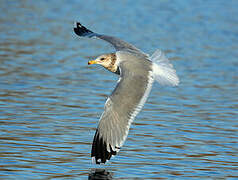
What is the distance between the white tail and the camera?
6.57 meters

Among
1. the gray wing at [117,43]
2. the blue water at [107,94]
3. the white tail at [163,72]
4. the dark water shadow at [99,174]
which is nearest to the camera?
the dark water shadow at [99,174]

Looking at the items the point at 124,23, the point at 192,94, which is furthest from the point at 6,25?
the point at 192,94

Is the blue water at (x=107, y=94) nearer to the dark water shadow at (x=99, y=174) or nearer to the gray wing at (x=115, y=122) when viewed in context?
the dark water shadow at (x=99, y=174)

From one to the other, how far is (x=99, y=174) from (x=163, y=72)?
151cm

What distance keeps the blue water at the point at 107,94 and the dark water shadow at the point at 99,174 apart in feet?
0.03

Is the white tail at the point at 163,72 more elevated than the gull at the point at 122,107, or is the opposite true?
the white tail at the point at 163,72

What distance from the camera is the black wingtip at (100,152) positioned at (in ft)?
19.4

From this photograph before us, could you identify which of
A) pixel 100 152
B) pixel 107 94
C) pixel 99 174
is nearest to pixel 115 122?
pixel 100 152

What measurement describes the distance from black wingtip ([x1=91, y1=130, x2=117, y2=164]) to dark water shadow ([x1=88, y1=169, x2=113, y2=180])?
0.13m

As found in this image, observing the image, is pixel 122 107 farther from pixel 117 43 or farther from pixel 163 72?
pixel 117 43

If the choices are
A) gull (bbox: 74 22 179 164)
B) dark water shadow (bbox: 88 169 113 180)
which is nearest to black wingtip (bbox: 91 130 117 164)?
gull (bbox: 74 22 179 164)

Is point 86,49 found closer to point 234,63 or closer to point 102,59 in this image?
point 234,63

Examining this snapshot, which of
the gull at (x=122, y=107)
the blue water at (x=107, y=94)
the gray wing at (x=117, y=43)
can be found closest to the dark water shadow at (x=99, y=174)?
the blue water at (x=107, y=94)

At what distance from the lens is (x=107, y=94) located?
10.0 meters
